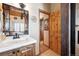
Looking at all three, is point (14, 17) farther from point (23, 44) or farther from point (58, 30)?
point (58, 30)

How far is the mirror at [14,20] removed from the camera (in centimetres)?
158

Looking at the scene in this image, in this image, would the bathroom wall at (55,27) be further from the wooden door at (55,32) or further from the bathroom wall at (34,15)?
the bathroom wall at (34,15)

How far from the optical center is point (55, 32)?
1.70 metres

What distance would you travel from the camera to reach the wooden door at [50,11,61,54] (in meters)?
1.69

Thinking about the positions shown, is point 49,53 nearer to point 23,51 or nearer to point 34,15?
point 23,51

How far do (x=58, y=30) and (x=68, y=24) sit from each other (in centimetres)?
18

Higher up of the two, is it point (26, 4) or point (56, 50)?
point (26, 4)

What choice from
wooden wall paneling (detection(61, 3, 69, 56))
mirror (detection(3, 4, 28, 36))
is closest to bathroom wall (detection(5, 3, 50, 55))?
mirror (detection(3, 4, 28, 36))

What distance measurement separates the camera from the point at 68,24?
1.73 meters

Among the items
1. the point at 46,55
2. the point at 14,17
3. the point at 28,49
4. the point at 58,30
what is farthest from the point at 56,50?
the point at 14,17

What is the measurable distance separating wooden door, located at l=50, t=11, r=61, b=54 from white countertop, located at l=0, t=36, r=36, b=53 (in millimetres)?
279

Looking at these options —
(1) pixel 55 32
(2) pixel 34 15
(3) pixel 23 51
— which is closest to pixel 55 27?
(1) pixel 55 32

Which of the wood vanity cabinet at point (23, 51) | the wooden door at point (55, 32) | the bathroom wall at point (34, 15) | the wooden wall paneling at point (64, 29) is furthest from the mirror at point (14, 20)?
the wooden wall paneling at point (64, 29)

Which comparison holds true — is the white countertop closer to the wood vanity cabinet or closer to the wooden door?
the wood vanity cabinet
